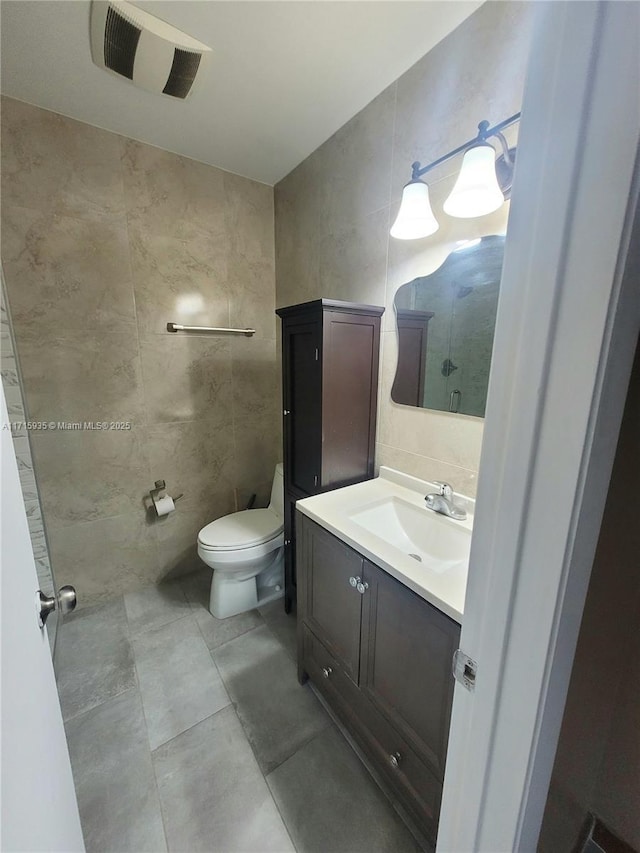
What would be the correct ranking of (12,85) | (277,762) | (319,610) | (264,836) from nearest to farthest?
(264,836)
(277,762)
(319,610)
(12,85)

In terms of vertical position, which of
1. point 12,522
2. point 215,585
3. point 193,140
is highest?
point 193,140

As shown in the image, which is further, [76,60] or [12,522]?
[76,60]

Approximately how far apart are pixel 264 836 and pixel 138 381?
6.38 feet

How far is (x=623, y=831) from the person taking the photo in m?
0.69

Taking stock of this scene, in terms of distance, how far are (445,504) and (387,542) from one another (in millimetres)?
309

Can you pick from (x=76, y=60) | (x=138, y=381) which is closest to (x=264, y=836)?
(x=138, y=381)

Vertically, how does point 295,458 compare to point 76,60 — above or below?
below

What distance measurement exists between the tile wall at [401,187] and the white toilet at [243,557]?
2.62ft

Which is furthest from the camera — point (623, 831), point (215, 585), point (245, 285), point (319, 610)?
point (245, 285)

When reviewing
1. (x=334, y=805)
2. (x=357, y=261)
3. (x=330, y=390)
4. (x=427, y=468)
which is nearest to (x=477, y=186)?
(x=357, y=261)

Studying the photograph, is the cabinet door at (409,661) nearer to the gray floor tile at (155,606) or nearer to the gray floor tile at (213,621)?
the gray floor tile at (213,621)

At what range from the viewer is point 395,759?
103 cm

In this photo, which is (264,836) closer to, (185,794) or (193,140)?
(185,794)

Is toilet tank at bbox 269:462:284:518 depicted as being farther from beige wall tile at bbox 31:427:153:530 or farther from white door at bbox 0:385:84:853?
white door at bbox 0:385:84:853
